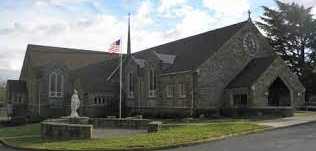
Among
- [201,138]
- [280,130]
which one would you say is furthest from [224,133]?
[280,130]

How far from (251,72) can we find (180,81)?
22.2 feet

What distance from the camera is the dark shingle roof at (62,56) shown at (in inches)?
2191

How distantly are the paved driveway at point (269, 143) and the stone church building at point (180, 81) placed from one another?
1253 cm

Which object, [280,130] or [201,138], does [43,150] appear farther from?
[280,130]

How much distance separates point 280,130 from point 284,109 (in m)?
10.2

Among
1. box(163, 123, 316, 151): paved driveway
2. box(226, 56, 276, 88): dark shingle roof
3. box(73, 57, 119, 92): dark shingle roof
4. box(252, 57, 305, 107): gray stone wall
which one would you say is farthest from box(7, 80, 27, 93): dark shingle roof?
box(163, 123, 316, 151): paved driveway

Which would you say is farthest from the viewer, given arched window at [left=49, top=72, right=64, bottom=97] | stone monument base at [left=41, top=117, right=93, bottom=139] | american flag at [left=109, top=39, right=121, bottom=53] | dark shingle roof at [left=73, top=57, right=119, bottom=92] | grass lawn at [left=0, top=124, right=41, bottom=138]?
arched window at [left=49, top=72, right=64, bottom=97]

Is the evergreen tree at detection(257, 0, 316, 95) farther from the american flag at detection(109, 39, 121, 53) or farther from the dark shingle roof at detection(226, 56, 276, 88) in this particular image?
the american flag at detection(109, 39, 121, 53)

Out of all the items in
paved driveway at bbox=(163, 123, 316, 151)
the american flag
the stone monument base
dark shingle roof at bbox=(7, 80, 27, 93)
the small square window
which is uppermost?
the american flag

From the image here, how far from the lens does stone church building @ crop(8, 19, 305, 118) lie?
39.0m

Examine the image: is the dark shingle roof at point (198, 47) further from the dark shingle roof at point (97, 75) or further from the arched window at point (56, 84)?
the arched window at point (56, 84)

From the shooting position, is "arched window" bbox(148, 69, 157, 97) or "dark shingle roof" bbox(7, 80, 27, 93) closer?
"arched window" bbox(148, 69, 157, 97)

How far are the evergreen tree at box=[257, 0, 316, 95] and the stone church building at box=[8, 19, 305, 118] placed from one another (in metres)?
13.0

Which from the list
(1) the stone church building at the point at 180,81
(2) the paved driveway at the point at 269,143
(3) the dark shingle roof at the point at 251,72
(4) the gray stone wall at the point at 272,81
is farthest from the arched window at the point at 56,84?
(2) the paved driveway at the point at 269,143
